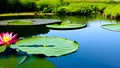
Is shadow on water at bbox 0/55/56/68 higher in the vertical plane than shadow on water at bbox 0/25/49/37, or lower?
higher

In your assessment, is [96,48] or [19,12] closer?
[96,48]

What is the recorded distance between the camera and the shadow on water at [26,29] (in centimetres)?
790

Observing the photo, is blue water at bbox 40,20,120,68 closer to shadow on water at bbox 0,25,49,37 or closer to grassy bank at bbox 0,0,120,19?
shadow on water at bbox 0,25,49,37

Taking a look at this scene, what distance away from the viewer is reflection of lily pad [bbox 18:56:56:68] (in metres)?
3.94

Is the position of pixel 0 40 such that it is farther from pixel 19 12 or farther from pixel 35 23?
pixel 19 12

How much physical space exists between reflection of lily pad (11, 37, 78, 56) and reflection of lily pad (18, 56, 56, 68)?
0.84ft

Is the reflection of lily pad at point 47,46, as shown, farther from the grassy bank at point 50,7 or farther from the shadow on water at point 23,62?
the grassy bank at point 50,7

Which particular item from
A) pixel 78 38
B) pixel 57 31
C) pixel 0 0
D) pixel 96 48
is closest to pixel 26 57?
pixel 96 48

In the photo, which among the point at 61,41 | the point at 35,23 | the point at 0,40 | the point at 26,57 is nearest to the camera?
the point at 0,40

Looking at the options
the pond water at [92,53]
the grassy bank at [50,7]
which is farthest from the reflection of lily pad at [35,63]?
the grassy bank at [50,7]

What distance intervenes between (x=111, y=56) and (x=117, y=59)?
0.23 m

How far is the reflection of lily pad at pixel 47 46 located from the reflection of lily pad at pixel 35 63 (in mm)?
257

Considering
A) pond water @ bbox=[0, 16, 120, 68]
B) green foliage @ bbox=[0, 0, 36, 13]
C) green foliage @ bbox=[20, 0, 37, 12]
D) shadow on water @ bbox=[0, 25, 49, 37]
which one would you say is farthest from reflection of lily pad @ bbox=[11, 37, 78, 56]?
green foliage @ bbox=[20, 0, 37, 12]

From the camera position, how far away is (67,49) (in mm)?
5066
